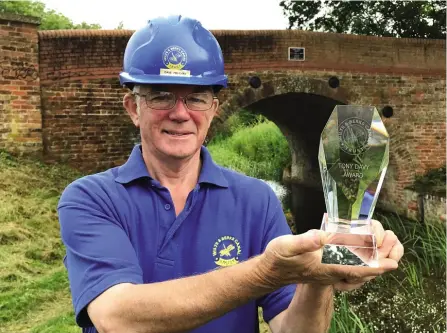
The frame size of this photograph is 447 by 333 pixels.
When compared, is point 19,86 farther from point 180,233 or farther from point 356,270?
point 356,270

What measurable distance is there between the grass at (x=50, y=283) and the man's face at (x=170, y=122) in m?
2.87

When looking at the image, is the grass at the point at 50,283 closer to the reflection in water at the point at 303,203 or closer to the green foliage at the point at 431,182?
the green foliage at the point at 431,182

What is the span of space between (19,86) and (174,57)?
258 inches

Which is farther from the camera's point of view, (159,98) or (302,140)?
(302,140)

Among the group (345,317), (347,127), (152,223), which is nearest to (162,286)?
(152,223)

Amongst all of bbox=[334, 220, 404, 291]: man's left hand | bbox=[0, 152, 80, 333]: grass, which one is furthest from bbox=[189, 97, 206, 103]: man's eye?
bbox=[0, 152, 80, 333]: grass

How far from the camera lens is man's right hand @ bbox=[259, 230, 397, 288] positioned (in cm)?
103

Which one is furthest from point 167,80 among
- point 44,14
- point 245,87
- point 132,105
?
point 44,14

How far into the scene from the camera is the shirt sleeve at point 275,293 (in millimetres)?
1569

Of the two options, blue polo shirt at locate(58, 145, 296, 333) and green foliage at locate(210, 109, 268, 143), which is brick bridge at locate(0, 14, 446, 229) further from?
green foliage at locate(210, 109, 268, 143)

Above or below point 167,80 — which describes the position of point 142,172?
below

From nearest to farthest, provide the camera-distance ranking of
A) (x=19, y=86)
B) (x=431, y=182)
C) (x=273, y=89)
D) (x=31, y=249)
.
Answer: (x=31, y=249) → (x=19, y=86) → (x=273, y=89) → (x=431, y=182)

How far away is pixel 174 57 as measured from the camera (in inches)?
61.7

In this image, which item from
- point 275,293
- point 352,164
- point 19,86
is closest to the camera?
point 352,164
